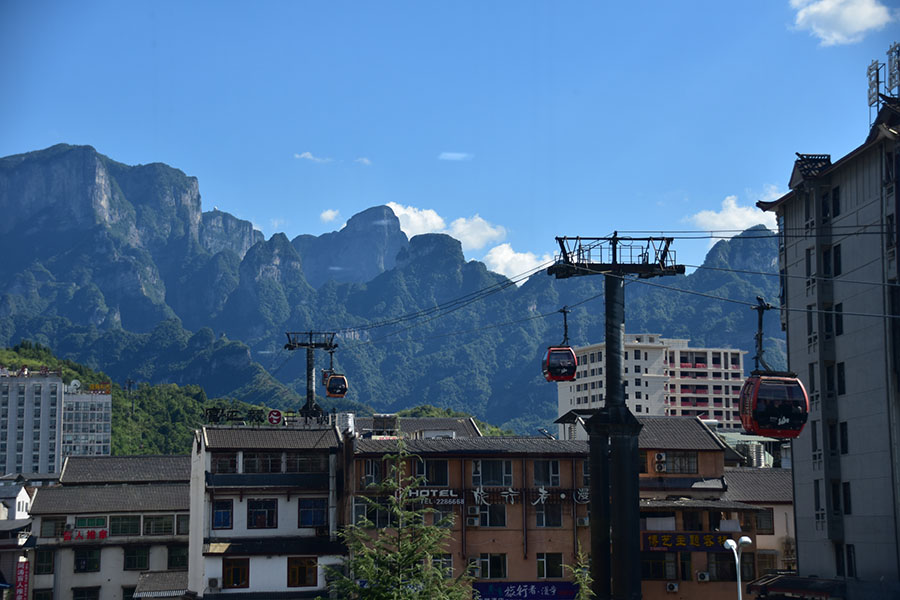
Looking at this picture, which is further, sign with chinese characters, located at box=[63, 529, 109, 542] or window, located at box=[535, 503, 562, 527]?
sign with chinese characters, located at box=[63, 529, 109, 542]

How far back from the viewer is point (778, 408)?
4256 cm

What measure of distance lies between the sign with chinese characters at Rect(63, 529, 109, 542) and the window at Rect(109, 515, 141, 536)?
694mm

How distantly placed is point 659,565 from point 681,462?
820 cm

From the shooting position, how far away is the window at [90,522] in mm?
77375

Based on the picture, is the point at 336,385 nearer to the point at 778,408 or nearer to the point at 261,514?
the point at 261,514

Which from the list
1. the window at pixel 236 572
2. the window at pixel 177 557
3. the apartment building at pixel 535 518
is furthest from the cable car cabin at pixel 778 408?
the window at pixel 177 557

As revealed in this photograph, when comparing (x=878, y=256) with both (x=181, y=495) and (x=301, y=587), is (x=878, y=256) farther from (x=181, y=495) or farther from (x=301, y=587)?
(x=181, y=495)

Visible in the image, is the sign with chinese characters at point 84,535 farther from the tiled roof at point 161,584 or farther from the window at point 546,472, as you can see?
the window at point 546,472

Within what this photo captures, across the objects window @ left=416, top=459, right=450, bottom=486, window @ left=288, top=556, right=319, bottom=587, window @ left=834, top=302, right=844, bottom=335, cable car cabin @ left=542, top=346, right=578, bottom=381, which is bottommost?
window @ left=288, top=556, right=319, bottom=587

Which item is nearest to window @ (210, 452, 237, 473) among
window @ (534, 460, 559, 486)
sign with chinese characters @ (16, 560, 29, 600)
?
sign with chinese characters @ (16, 560, 29, 600)

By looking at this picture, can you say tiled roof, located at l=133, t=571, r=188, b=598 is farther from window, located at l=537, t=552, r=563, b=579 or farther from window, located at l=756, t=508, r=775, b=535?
window, located at l=756, t=508, r=775, b=535

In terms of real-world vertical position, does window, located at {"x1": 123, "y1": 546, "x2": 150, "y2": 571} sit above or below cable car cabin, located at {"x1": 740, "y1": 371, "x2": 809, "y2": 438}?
below

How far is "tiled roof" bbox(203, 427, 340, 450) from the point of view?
68.9m

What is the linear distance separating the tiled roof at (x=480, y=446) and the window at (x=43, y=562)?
2620cm
